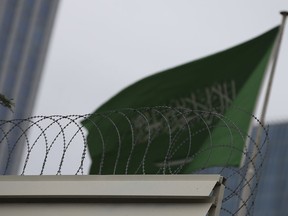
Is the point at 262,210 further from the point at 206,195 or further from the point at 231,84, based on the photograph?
the point at 206,195

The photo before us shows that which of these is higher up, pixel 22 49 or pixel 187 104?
pixel 22 49

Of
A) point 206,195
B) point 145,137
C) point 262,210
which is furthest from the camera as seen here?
point 262,210

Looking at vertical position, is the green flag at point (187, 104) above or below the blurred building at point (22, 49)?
below

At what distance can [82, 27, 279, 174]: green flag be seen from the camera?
23.1 meters

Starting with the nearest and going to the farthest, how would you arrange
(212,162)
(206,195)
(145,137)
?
(206,195), (212,162), (145,137)

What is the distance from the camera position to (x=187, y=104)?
966 inches

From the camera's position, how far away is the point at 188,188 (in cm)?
1003

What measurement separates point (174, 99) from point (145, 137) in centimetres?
121

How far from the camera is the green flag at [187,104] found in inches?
910

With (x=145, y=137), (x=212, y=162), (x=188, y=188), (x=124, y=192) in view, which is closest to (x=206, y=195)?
(x=188, y=188)

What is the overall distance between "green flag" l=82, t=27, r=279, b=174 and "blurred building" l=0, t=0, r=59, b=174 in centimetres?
7237

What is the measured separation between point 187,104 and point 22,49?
7808 cm

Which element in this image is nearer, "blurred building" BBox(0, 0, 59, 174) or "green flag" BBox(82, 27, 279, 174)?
"green flag" BBox(82, 27, 279, 174)

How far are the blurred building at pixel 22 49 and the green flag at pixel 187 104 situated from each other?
72373 mm
